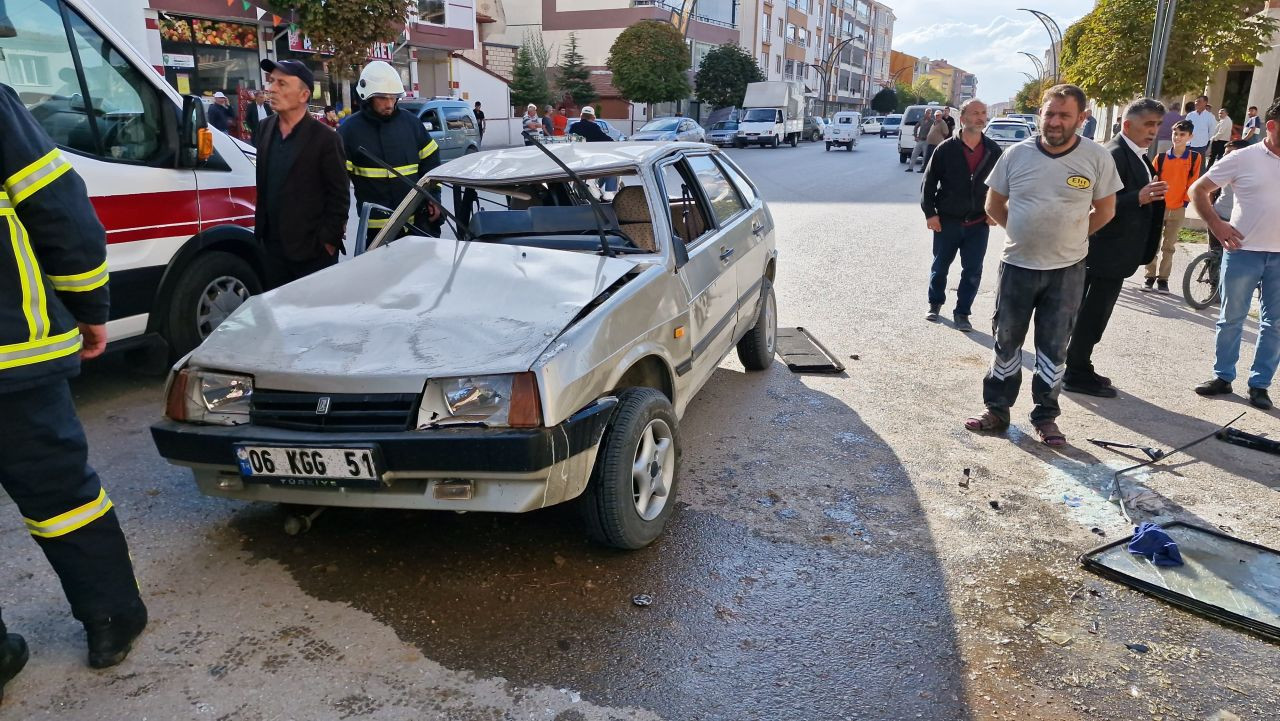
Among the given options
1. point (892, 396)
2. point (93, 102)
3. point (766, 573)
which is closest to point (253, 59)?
point (93, 102)

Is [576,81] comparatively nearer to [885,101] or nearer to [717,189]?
[717,189]

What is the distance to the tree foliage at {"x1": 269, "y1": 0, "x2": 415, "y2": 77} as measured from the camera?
71.3 ft

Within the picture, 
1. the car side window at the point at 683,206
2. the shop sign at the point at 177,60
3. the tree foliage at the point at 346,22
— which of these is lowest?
the car side window at the point at 683,206

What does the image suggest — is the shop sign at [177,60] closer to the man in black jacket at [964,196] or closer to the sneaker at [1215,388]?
the man in black jacket at [964,196]

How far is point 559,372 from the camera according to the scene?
301cm

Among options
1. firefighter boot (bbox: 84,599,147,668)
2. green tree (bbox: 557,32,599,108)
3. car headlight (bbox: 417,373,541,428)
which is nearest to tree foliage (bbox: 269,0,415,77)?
car headlight (bbox: 417,373,541,428)

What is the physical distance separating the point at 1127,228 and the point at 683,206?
9.34 ft

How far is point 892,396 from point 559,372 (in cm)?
322

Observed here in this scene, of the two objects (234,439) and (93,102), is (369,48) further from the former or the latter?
(234,439)

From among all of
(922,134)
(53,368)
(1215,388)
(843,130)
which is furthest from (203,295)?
(843,130)

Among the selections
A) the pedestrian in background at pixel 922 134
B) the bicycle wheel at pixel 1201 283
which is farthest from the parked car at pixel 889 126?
the bicycle wheel at pixel 1201 283

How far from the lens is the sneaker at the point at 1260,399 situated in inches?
215

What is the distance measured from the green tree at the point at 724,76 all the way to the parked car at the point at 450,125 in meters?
35.2

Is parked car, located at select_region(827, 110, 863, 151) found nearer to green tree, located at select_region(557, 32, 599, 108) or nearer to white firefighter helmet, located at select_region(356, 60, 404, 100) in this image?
green tree, located at select_region(557, 32, 599, 108)
